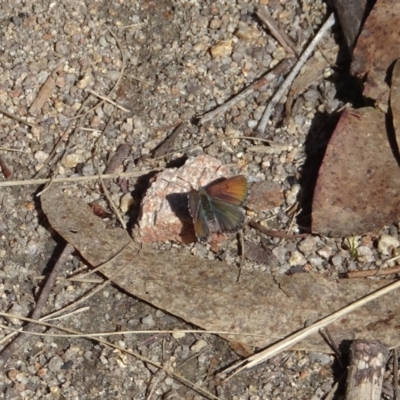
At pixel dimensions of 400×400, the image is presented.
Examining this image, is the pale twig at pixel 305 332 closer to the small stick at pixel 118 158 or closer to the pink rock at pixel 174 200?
the pink rock at pixel 174 200

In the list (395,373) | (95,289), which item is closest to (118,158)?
(95,289)

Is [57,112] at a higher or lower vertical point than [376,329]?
higher

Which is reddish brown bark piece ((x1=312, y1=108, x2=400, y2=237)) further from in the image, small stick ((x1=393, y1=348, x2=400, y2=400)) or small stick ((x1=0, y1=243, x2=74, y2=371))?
small stick ((x1=0, y1=243, x2=74, y2=371))

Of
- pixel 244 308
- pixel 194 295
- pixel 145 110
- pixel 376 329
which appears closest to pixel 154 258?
pixel 194 295

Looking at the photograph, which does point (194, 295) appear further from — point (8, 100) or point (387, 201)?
point (8, 100)

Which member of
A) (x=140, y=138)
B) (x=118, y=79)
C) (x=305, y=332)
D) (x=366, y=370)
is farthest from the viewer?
(x=118, y=79)

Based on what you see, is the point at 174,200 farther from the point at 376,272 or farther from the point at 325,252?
the point at 376,272

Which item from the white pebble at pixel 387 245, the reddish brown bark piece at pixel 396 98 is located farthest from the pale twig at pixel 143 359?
the reddish brown bark piece at pixel 396 98
